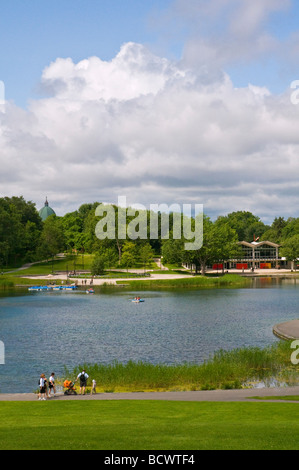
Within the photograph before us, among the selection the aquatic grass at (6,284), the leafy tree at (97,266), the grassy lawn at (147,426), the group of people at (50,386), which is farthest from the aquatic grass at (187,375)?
the leafy tree at (97,266)

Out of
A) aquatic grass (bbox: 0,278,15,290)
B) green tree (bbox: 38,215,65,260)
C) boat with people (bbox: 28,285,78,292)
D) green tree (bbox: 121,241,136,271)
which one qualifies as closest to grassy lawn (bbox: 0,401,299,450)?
boat with people (bbox: 28,285,78,292)

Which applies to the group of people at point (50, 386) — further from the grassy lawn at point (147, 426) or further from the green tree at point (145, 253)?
the green tree at point (145, 253)

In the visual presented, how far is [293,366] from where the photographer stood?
33.9 m

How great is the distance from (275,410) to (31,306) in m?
59.3

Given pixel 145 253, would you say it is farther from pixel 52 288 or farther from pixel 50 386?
pixel 50 386

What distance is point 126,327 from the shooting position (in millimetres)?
54125

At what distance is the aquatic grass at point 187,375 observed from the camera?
2947 centimetres

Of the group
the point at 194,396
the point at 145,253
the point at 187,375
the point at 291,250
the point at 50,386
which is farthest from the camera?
the point at 291,250

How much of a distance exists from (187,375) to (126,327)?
24.3m

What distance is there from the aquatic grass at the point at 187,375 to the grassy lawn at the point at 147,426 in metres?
6.87

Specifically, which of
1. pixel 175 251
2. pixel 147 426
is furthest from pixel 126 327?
pixel 175 251

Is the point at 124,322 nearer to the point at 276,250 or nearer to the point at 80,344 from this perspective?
the point at 80,344

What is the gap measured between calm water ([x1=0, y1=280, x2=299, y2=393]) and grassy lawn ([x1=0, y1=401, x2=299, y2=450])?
9842 mm

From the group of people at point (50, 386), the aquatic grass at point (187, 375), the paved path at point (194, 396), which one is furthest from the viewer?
the aquatic grass at point (187, 375)
